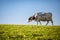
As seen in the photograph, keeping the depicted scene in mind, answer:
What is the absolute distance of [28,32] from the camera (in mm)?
2561

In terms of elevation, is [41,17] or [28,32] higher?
[41,17]

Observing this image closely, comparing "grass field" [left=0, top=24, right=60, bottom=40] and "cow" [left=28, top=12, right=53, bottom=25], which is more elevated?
"cow" [left=28, top=12, right=53, bottom=25]

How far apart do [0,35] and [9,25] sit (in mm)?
246

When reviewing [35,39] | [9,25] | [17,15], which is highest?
[17,15]

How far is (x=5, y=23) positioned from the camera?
2.71 m

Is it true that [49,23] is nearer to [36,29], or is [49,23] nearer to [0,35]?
[36,29]

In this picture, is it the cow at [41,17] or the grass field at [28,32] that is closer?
the grass field at [28,32]

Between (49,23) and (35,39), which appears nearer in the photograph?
(35,39)

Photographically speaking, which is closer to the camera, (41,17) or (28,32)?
(28,32)

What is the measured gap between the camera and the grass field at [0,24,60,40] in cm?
250

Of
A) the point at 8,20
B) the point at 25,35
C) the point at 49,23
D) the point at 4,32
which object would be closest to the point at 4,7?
the point at 8,20

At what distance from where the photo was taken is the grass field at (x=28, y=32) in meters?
2.50

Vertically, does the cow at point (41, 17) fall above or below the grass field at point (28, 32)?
above

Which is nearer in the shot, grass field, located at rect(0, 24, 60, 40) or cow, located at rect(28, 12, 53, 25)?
grass field, located at rect(0, 24, 60, 40)
